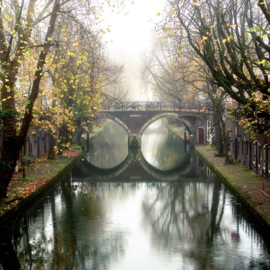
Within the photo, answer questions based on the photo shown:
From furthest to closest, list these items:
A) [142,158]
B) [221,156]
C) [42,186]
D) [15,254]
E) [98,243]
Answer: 1. [142,158]
2. [221,156]
3. [42,186]
4. [98,243]
5. [15,254]

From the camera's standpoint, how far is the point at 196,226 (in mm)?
12461

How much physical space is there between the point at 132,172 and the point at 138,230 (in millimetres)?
13350

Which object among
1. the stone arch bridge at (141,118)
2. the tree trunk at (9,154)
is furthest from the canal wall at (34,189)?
the stone arch bridge at (141,118)

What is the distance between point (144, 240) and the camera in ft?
36.2

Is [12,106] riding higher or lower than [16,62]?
lower

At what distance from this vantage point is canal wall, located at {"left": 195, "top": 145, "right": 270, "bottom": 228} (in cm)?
1221

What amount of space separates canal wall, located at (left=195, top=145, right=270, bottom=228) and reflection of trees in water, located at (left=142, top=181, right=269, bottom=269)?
1.90 feet

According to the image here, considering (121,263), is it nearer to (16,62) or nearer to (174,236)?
(174,236)

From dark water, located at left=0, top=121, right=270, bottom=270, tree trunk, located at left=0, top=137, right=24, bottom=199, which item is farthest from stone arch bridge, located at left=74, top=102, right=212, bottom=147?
tree trunk, located at left=0, top=137, right=24, bottom=199

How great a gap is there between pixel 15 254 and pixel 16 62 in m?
6.25

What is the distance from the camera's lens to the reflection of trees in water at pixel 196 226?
9.42m

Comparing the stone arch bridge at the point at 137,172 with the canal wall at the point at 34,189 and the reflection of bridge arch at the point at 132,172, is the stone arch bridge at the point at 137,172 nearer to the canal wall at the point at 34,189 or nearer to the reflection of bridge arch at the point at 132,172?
the reflection of bridge arch at the point at 132,172

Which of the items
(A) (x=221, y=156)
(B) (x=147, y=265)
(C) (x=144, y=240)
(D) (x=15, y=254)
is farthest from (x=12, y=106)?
(A) (x=221, y=156)

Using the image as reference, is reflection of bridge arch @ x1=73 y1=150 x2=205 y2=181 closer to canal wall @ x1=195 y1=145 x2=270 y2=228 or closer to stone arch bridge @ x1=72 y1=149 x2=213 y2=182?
stone arch bridge @ x1=72 y1=149 x2=213 y2=182
